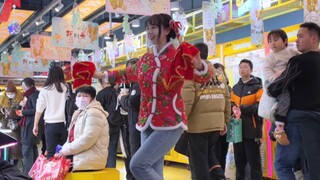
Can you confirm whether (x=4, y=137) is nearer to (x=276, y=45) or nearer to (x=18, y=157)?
(x=276, y=45)

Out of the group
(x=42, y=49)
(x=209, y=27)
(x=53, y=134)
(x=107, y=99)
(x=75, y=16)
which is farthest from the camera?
(x=42, y=49)

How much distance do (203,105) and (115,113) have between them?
1999 millimetres

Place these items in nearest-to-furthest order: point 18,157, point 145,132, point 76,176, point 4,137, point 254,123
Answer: point 4,137
point 145,132
point 76,176
point 254,123
point 18,157

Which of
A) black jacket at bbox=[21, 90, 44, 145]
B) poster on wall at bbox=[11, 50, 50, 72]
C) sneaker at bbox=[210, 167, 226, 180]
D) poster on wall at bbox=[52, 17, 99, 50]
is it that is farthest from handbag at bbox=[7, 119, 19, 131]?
poster on wall at bbox=[11, 50, 50, 72]

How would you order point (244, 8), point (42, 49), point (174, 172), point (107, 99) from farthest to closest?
point (42, 49), point (174, 172), point (244, 8), point (107, 99)

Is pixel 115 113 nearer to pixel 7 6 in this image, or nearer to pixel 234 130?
pixel 234 130

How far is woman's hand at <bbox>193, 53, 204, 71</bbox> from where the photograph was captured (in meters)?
2.40

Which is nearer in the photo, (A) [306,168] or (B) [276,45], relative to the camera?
(A) [306,168]

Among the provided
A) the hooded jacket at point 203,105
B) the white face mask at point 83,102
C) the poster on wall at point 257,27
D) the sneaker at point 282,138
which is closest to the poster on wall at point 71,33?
the poster on wall at point 257,27

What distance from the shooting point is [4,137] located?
1811mm

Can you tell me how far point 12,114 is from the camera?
6.29 metres

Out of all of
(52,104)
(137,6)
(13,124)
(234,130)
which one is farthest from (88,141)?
(13,124)

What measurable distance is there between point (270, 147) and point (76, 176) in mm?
2811

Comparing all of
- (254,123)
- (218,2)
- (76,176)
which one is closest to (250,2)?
(218,2)
